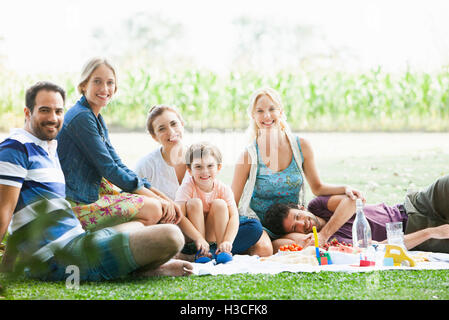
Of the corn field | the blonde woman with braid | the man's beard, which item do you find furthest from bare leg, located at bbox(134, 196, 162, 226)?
the corn field

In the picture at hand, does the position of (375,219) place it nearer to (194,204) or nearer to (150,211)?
(194,204)

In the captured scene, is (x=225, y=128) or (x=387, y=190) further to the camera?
(x=225, y=128)

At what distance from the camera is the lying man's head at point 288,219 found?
3.08 metres

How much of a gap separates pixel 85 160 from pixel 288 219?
114cm

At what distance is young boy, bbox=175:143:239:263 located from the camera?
109 inches

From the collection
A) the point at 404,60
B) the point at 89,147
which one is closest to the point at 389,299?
the point at 89,147

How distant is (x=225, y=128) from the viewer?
261 inches

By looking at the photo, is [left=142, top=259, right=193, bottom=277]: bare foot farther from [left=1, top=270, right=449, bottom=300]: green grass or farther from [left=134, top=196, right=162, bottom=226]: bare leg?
[left=134, top=196, right=162, bottom=226]: bare leg

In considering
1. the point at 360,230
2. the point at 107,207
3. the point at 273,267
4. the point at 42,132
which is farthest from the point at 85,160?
the point at 360,230

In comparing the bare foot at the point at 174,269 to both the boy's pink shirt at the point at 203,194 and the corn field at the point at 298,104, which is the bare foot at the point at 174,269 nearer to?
the boy's pink shirt at the point at 203,194

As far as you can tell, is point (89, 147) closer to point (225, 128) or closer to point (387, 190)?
point (387, 190)

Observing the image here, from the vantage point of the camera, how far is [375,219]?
3162mm

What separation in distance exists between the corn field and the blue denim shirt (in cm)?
Answer: 400

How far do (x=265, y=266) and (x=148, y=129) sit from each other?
1081 mm
